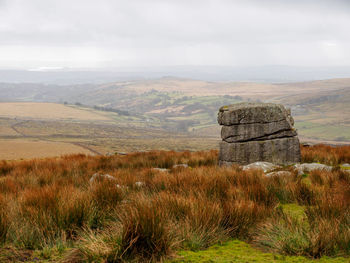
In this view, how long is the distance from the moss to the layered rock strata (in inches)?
342

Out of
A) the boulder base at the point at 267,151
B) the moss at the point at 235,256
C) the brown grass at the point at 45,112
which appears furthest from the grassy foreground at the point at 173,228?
the brown grass at the point at 45,112

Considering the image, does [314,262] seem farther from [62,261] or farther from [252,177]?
[252,177]

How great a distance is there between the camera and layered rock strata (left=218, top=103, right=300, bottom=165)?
11.9 meters

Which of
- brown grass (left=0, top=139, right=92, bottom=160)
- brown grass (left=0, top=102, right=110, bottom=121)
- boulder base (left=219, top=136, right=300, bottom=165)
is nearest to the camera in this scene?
boulder base (left=219, top=136, right=300, bottom=165)

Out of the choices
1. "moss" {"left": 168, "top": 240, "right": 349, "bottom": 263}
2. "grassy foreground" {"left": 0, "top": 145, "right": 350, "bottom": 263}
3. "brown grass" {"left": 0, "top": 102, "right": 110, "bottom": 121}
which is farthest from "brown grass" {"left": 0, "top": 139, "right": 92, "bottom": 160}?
"brown grass" {"left": 0, "top": 102, "right": 110, "bottom": 121}

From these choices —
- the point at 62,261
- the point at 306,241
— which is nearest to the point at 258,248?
the point at 306,241

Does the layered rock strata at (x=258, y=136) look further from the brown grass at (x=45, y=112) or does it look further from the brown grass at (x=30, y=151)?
the brown grass at (x=45, y=112)

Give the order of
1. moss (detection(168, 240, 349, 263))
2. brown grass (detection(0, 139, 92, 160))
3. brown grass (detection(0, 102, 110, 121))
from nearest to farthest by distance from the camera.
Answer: moss (detection(168, 240, 349, 263)), brown grass (detection(0, 139, 92, 160)), brown grass (detection(0, 102, 110, 121))

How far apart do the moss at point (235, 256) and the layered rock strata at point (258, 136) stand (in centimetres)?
869

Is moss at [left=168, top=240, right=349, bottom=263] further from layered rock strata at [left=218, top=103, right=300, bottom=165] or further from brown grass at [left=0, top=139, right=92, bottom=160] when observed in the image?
brown grass at [left=0, top=139, right=92, bottom=160]

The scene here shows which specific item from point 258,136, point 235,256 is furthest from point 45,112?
point 235,256

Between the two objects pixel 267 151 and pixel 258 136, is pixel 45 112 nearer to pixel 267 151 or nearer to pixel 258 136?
pixel 258 136

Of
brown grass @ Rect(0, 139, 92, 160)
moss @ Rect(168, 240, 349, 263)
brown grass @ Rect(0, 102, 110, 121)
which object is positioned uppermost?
moss @ Rect(168, 240, 349, 263)

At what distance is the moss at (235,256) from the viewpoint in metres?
2.99
